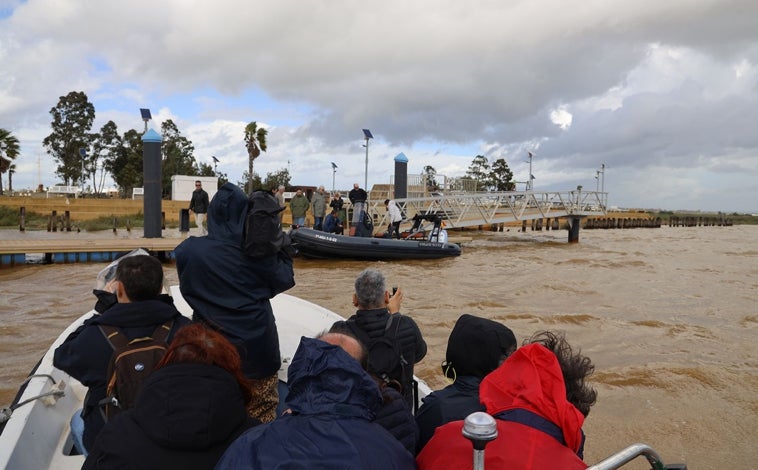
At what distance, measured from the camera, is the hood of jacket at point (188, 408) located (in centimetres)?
152

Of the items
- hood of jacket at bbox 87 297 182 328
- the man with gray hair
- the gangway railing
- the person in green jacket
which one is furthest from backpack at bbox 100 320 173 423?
the gangway railing

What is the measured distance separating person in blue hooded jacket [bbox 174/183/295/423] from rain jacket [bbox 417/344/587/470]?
4.53 ft

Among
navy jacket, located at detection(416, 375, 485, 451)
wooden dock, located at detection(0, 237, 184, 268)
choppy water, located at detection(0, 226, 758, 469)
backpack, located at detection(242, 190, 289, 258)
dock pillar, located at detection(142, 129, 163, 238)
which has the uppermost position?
dock pillar, located at detection(142, 129, 163, 238)

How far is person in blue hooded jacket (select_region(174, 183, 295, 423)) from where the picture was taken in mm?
2711

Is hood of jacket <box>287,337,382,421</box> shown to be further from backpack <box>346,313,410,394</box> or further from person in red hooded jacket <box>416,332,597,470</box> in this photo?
backpack <box>346,313,410,394</box>

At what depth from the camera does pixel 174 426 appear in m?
1.52

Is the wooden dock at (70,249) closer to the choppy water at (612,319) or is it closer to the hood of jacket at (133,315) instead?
the choppy water at (612,319)

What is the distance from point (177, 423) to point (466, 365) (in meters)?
1.12

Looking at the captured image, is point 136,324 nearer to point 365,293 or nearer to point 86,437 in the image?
point 86,437

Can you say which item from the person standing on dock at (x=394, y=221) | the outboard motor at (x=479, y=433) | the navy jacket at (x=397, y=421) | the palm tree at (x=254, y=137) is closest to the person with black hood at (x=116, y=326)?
the navy jacket at (x=397, y=421)

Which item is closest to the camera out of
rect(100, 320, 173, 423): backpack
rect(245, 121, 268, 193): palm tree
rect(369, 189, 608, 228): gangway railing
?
rect(100, 320, 173, 423): backpack

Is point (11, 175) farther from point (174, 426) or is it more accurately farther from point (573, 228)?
point (174, 426)

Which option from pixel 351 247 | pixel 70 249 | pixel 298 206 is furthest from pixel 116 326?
pixel 298 206

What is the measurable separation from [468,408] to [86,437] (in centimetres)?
154
